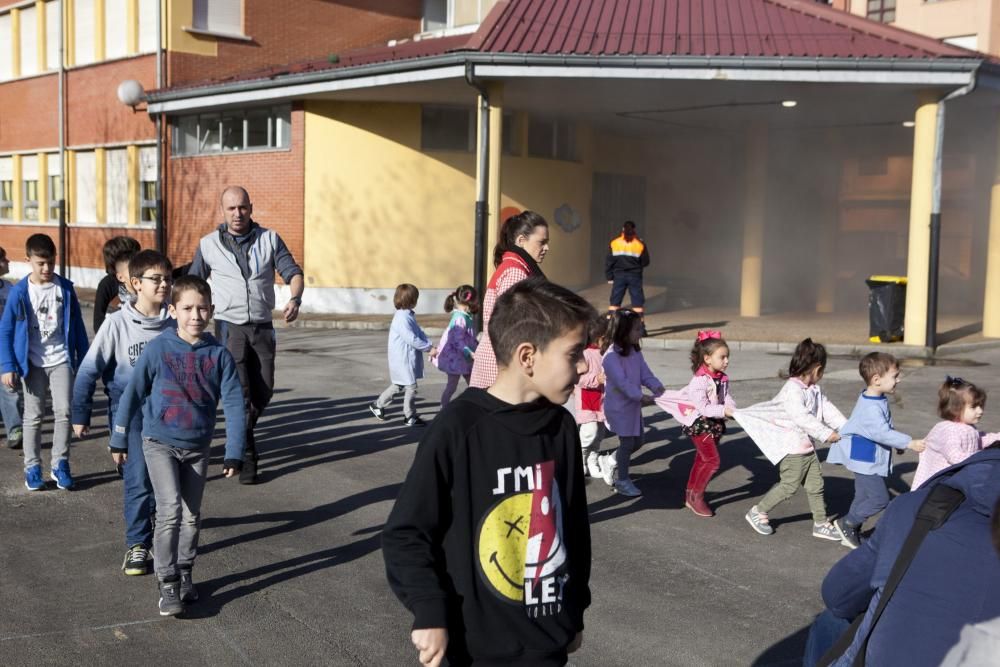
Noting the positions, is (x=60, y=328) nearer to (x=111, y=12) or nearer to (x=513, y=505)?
(x=513, y=505)

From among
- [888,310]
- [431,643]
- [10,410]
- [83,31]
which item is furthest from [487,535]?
[83,31]

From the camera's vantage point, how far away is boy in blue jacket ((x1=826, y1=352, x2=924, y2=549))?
6.36 m

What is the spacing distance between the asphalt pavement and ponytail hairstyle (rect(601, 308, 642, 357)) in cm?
107

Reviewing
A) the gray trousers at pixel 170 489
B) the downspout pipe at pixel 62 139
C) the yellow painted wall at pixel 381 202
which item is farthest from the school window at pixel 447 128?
the gray trousers at pixel 170 489

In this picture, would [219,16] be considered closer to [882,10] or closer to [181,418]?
[181,418]

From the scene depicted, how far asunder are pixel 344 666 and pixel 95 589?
5.54 ft

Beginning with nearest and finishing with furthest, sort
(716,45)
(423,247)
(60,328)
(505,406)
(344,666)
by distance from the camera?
(505,406) → (344,666) → (60,328) → (716,45) → (423,247)

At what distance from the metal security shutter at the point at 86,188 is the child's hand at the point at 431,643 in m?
27.6

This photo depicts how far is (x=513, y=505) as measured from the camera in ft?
9.48

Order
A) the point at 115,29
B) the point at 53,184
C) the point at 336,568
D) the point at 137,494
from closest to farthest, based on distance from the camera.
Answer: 1. the point at 137,494
2. the point at 336,568
3. the point at 115,29
4. the point at 53,184

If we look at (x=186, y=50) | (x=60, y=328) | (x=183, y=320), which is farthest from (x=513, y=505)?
(x=186, y=50)

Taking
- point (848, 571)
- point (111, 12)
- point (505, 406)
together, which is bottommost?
point (848, 571)

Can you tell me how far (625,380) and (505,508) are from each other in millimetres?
4804

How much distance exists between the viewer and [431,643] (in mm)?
2670
